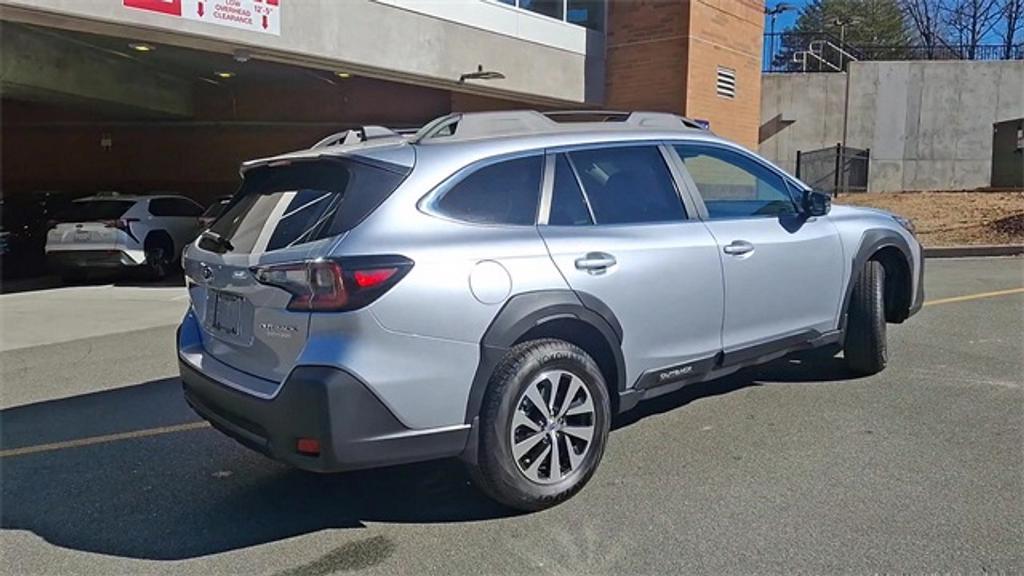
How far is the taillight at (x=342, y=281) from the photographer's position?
9.70 feet

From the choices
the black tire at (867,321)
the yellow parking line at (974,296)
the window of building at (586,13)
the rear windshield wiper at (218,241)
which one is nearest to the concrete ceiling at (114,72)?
the window of building at (586,13)

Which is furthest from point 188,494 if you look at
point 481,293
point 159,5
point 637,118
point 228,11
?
point 228,11

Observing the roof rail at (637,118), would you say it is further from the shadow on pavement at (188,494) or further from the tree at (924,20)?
the tree at (924,20)

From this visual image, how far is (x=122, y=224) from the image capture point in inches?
503

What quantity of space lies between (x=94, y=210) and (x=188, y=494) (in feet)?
36.2

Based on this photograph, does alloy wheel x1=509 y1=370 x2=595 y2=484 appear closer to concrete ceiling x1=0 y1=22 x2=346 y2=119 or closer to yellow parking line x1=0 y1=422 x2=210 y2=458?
yellow parking line x1=0 y1=422 x2=210 y2=458

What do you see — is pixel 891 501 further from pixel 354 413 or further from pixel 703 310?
pixel 354 413

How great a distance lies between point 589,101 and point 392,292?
13.7 metres

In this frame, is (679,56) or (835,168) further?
(835,168)

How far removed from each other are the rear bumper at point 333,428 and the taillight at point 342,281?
0.88ft

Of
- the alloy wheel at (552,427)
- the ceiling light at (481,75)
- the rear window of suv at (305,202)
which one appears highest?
the ceiling light at (481,75)

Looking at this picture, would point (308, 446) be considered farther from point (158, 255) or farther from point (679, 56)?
point (679, 56)

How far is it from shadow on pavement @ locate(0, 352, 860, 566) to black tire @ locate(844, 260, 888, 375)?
1.43 m

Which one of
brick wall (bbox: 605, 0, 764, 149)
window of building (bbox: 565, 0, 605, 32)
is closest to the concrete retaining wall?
brick wall (bbox: 605, 0, 764, 149)
